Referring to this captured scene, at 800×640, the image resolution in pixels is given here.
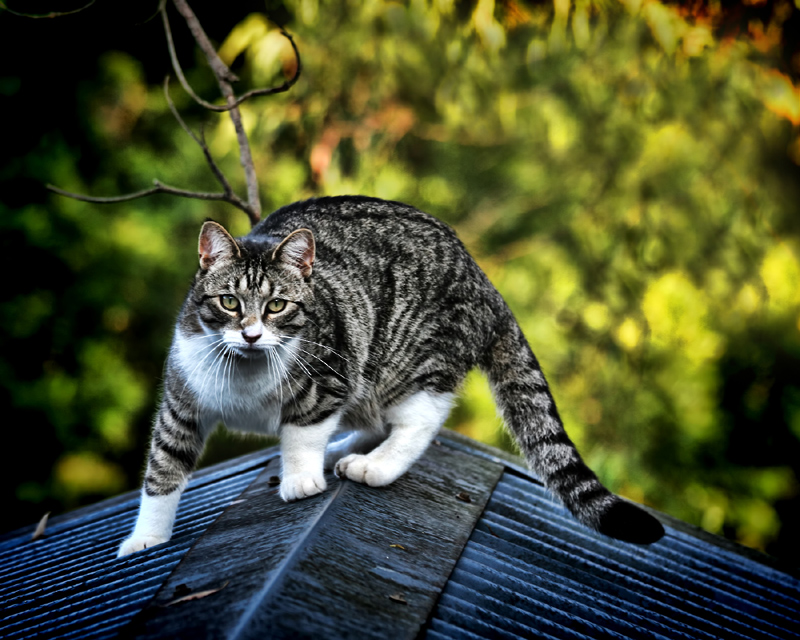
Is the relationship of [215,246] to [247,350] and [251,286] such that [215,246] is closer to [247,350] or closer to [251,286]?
[251,286]

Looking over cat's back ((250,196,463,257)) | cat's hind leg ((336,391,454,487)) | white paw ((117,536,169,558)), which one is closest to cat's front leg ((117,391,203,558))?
white paw ((117,536,169,558))

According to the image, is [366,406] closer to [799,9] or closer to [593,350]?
[593,350]

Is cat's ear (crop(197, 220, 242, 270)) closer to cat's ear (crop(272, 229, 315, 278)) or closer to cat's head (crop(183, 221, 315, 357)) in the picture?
cat's head (crop(183, 221, 315, 357))

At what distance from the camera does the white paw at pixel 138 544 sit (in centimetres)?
234

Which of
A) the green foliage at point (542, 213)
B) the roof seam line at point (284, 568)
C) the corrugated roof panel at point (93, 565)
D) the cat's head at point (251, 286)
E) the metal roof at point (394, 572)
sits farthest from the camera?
the green foliage at point (542, 213)

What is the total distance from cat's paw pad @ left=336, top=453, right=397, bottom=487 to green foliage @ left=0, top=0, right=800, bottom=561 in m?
2.80

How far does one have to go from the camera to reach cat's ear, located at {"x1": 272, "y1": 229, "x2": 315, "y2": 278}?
2.42 metres

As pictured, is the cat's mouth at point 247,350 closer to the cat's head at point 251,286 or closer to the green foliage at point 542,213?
the cat's head at point 251,286

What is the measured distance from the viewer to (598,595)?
7.45 feet

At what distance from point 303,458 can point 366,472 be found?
0.72 ft

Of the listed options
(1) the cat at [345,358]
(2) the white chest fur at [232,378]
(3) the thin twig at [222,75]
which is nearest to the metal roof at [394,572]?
(1) the cat at [345,358]

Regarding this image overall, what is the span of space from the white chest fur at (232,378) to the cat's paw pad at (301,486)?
0.92 ft

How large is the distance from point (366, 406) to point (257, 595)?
123 cm

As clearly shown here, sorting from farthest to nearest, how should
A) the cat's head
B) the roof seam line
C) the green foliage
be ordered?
the green foliage → the cat's head → the roof seam line
